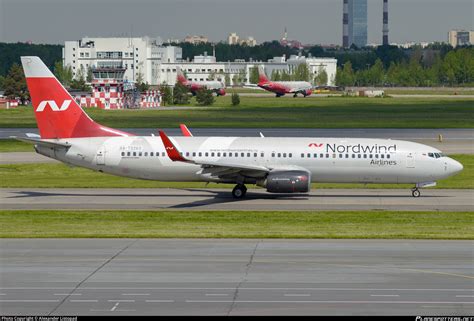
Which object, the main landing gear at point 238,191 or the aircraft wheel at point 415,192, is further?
the aircraft wheel at point 415,192

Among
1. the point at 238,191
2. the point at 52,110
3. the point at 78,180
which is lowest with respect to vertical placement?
the point at 78,180

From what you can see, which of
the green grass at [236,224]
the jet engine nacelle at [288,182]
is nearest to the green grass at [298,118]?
the jet engine nacelle at [288,182]

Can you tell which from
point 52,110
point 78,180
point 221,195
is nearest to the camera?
point 52,110

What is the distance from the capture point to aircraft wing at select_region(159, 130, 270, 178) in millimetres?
46969

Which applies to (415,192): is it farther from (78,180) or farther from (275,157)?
(78,180)

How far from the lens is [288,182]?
48031 millimetres

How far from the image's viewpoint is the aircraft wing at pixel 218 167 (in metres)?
47.0

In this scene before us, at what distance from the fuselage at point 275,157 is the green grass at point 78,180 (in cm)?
509

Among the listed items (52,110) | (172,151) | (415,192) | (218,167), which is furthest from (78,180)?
(415,192)

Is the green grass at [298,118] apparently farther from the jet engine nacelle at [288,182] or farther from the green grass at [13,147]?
the jet engine nacelle at [288,182]

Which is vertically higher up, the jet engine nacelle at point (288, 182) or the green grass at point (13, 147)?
the jet engine nacelle at point (288, 182)

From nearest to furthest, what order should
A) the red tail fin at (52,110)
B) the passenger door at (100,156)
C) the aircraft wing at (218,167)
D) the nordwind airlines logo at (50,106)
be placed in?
the aircraft wing at (218,167) → the passenger door at (100,156) → the red tail fin at (52,110) → the nordwind airlines logo at (50,106)

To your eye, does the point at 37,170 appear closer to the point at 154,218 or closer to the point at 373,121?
the point at 154,218

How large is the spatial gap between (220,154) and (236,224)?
412 inches
